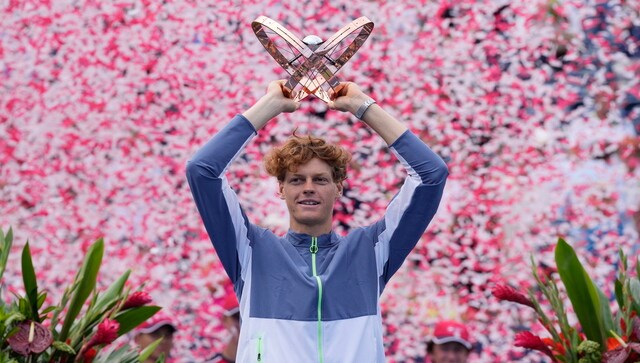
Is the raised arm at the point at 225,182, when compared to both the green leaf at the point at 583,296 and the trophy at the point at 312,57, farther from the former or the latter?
the green leaf at the point at 583,296

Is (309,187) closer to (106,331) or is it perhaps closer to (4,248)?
(106,331)

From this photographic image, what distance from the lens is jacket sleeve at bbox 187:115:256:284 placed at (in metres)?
3.19

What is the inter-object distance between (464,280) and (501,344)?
523 millimetres

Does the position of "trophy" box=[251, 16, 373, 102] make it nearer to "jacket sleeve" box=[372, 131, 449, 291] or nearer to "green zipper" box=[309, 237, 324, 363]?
"jacket sleeve" box=[372, 131, 449, 291]

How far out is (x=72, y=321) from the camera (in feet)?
14.2

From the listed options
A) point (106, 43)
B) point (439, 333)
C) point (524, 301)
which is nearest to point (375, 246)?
point (524, 301)

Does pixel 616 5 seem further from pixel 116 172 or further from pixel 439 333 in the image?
pixel 116 172

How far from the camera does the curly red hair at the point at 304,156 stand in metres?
3.38

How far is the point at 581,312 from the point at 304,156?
159cm

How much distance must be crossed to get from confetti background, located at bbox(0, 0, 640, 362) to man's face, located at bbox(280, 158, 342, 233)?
4.01 meters

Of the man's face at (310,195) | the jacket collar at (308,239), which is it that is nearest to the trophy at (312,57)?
the man's face at (310,195)

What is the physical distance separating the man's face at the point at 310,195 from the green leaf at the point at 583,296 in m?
1.32

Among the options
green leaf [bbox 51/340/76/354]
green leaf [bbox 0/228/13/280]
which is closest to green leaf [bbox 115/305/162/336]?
green leaf [bbox 51/340/76/354]

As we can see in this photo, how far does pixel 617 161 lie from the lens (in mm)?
7395
